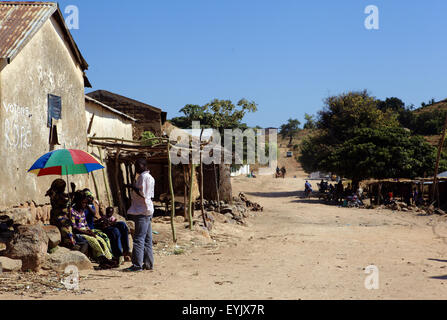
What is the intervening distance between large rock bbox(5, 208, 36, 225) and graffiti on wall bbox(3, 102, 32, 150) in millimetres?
1314

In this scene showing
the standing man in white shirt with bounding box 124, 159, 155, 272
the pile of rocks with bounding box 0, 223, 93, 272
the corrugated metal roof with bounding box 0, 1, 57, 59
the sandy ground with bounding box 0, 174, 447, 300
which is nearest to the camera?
the sandy ground with bounding box 0, 174, 447, 300

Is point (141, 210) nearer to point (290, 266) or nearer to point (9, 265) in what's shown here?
point (9, 265)

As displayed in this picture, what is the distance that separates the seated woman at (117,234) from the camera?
29.1ft

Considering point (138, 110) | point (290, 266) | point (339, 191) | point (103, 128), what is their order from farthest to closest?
point (339, 191) → point (138, 110) → point (103, 128) → point (290, 266)

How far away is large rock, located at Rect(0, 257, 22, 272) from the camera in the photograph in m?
7.18

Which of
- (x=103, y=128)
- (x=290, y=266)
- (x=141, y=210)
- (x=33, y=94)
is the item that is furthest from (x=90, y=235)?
(x=103, y=128)

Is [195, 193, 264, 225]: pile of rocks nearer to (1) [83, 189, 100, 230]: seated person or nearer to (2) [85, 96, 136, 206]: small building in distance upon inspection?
(2) [85, 96, 136, 206]: small building in distance

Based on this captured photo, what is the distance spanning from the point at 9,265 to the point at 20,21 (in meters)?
6.11

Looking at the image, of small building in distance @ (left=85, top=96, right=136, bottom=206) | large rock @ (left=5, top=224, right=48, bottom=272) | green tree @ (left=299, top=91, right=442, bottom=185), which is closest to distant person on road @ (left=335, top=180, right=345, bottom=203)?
green tree @ (left=299, top=91, right=442, bottom=185)

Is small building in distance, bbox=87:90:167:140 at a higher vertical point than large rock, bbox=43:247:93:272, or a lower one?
higher

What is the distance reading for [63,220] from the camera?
28.1 ft

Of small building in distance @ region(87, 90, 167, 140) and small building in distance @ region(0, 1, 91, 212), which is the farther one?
small building in distance @ region(87, 90, 167, 140)

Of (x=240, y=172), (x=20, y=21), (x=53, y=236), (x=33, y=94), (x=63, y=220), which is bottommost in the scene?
(x=53, y=236)

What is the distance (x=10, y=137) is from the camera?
388 inches
